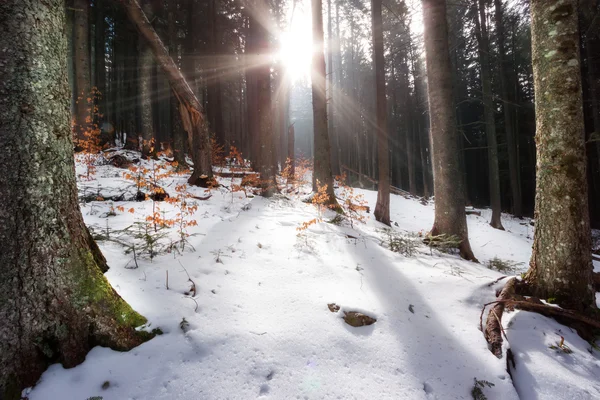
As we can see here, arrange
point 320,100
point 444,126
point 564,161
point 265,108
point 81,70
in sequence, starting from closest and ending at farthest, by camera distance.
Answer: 1. point 564,161
2. point 444,126
3. point 265,108
4. point 320,100
5. point 81,70

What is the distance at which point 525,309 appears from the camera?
2.71 meters

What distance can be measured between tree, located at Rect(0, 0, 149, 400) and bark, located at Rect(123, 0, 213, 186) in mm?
3801

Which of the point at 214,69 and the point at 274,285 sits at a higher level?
the point at 214,69

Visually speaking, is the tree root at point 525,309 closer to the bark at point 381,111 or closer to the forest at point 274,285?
the forest at point 274,285

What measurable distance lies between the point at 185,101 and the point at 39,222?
18.5 ft

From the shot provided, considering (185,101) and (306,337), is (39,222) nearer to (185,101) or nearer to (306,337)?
(306,337)

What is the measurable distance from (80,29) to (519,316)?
14.5 metres

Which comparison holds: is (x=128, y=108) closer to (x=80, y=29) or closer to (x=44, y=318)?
(x=80, y=29)

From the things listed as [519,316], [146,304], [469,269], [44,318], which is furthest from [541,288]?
[44,318]

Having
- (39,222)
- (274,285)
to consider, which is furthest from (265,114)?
(39,222)

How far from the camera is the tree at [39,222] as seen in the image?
4.87 feet

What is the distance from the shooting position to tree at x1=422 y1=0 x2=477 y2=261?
5.67m

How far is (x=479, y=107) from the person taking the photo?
81.1 feet

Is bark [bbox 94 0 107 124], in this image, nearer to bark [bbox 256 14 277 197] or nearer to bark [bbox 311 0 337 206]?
bark [bbox 256 14 277 197]
